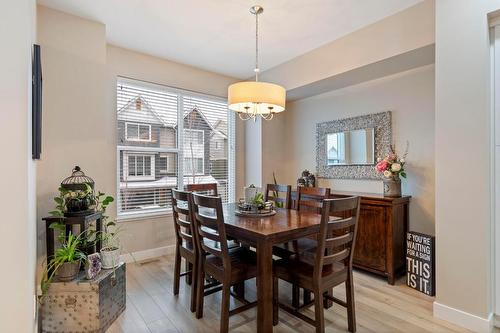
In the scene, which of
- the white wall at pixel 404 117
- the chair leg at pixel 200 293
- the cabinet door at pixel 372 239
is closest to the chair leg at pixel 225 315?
the chair leg at pixel 200 293

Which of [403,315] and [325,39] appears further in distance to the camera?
[325,39]

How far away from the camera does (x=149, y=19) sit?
2.80 meters

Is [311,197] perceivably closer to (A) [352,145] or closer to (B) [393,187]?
(B) [393,187]

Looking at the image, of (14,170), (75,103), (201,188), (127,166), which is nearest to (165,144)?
(127,166)

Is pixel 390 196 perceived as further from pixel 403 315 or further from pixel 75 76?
pixel 75 76

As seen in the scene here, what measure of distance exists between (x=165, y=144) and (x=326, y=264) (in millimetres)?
2811

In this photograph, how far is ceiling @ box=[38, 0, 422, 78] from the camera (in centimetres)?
Result: 255

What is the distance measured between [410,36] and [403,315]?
8.18 ft

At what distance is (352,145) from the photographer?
3.74 meters

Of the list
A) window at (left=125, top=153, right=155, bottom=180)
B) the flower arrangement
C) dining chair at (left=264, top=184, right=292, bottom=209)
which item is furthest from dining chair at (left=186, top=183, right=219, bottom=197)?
the flower arrangement

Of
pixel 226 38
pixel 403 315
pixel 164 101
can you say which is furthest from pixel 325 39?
pixel 403 315

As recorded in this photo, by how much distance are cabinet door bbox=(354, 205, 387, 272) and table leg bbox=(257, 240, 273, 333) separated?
64.8 inches

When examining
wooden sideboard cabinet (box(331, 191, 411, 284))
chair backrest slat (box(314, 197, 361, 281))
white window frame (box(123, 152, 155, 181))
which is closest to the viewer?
chair backrest slat (box(314, 197, 361, 281))

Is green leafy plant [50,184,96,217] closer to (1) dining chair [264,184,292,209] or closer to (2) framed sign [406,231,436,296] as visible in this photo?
(1) dining chair [264,184,292,209]
